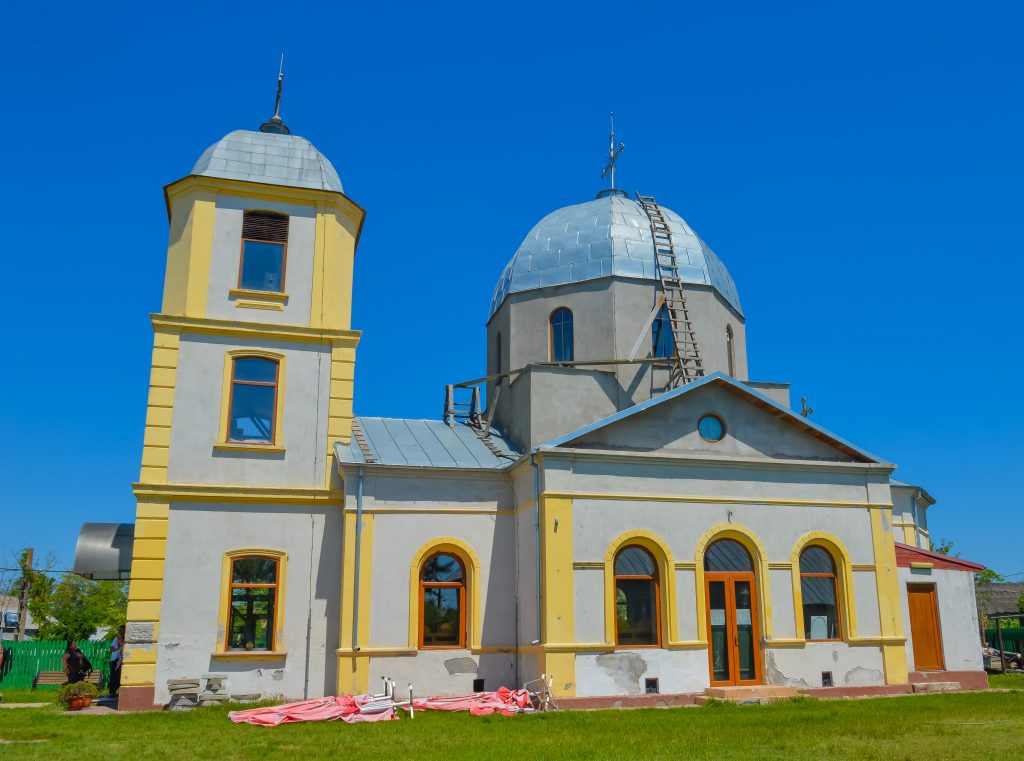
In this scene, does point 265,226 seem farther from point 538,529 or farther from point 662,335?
point 662,335

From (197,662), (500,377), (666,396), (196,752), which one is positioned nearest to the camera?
(196,752)

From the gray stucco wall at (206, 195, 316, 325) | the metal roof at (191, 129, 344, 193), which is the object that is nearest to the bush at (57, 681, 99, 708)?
the gray stucco wall at (206, 195, 316, 325)

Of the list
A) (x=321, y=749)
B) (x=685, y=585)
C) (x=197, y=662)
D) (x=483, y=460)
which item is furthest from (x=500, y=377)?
(x=321, y=749)

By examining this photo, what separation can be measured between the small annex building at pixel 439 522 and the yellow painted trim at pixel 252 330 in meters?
0.05

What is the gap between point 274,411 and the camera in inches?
748

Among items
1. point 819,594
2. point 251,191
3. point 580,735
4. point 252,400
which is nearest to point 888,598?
point 819,594

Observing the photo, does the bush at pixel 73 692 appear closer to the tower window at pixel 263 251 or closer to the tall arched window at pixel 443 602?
the tall arched window at pixel 443 602

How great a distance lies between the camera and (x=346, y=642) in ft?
57.3

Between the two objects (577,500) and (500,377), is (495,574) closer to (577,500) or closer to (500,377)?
(577,500)

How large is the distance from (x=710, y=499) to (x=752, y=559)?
4.99 ft

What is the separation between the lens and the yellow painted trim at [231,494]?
1781 centimetres

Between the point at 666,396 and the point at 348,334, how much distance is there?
6868mm

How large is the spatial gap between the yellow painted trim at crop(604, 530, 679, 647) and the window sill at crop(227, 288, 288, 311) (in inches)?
340

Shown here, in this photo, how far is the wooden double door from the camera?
58.4 feet
